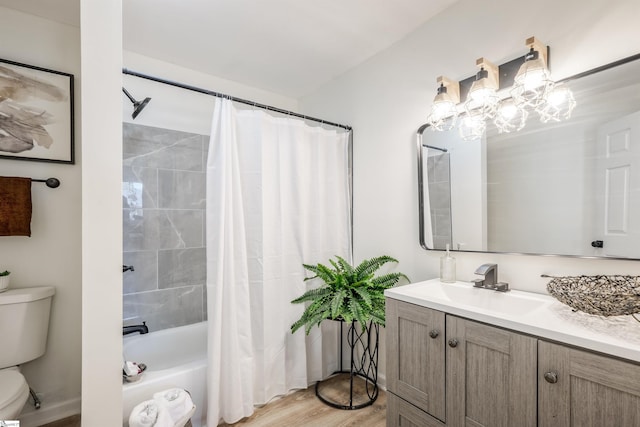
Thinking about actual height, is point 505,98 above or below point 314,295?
above

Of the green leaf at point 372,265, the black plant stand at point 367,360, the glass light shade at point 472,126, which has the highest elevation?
the glass light shade at point 472,126

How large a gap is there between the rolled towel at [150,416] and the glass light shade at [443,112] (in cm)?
207

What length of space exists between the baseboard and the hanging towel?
1057mm

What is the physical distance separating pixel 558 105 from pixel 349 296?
1443mm

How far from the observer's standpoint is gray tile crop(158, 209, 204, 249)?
7.88ft

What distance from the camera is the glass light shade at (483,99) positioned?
149cm

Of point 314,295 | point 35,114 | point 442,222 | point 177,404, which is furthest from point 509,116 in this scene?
point 35,114

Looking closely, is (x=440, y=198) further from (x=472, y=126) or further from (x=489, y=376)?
(x=489, y=376)

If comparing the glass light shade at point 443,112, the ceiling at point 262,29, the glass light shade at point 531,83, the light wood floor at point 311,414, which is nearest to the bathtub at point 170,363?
the light wood floor at point 311,414

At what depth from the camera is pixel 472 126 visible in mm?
1675

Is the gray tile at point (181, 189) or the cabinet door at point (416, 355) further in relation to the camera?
the gray tile at point (181, 189)

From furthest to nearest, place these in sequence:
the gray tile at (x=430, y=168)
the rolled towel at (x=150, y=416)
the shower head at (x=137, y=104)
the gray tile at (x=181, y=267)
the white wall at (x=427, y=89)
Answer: the gray tile at (x=181, y=267) → the shower head at (x=137, y=104) → the gray tile at (x=430, y=168) → the rolled towel at (x=150, y=416) → the white wall at (x=427, y=89)

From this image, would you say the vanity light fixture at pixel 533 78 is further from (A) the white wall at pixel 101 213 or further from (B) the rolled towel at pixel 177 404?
(B) the rolled towel at pixel 177 404

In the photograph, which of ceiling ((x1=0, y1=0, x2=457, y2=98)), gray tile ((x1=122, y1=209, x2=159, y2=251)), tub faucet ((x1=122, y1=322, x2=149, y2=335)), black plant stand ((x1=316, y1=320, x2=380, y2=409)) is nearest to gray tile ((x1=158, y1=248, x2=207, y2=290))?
gray tile ((x1=122, y1=209, x2=159, y2=251))
